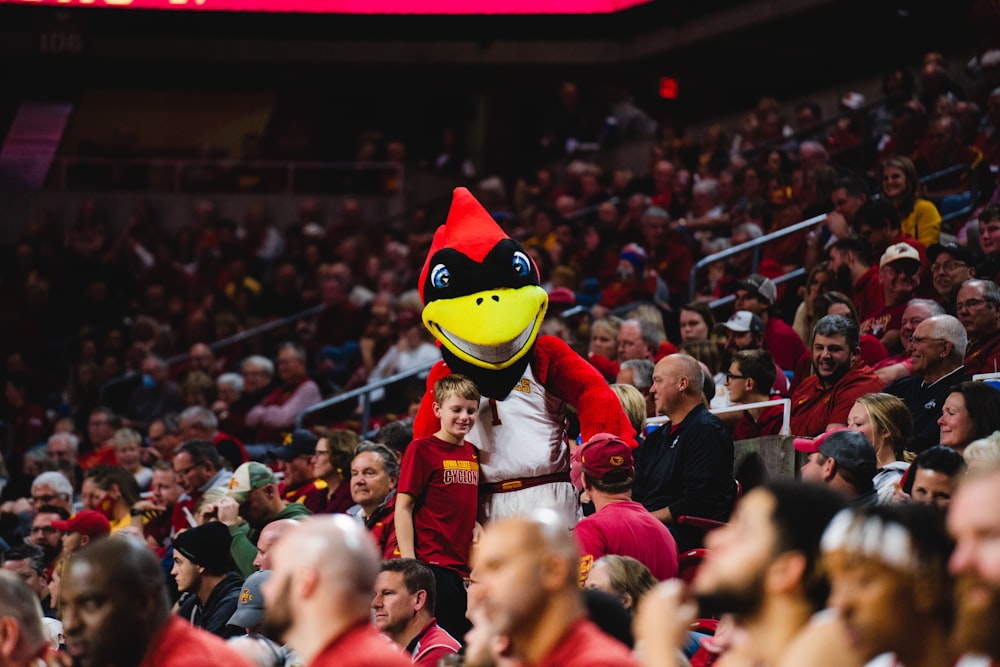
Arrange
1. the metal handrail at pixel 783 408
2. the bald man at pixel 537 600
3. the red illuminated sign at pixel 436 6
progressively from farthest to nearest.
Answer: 1. the red illuminated sign at pixel 436 6
2. the metal handrail at pixel 783 408
3. the bald man at pixel 537 600

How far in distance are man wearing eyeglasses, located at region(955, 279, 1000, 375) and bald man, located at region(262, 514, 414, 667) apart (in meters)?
4.01

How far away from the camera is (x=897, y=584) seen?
2.75m

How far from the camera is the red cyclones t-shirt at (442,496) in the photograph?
17.9 ft

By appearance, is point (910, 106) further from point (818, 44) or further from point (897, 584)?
point (897, 584)

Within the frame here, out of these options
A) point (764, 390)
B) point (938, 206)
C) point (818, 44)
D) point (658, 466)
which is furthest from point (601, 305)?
point (818, 44)

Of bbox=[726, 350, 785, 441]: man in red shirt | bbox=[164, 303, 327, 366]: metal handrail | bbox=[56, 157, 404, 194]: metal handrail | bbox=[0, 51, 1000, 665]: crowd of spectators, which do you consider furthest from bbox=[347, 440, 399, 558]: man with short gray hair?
bbox=[56, 157, 404, 194]: metal handrail

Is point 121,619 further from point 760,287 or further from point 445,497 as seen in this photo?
point 760,287

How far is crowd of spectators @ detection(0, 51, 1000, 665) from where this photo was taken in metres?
2.99

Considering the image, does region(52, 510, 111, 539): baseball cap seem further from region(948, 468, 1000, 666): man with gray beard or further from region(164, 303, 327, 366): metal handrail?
region(164, 303, 327, 366): metal handrail

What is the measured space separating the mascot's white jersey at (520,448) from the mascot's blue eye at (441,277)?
0.48 meters

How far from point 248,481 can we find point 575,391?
1933mm

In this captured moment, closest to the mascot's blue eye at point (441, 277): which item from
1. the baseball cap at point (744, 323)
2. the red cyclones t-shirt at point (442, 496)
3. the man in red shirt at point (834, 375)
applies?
the red cyclones t-shirt at point (442, 496)

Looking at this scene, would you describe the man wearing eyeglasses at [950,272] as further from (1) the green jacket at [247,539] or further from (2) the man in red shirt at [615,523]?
(1) the green jacket at [247,539]

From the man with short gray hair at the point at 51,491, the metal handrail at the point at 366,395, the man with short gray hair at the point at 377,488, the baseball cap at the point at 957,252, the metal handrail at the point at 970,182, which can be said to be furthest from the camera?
the metal handrail at the point at 366,395
